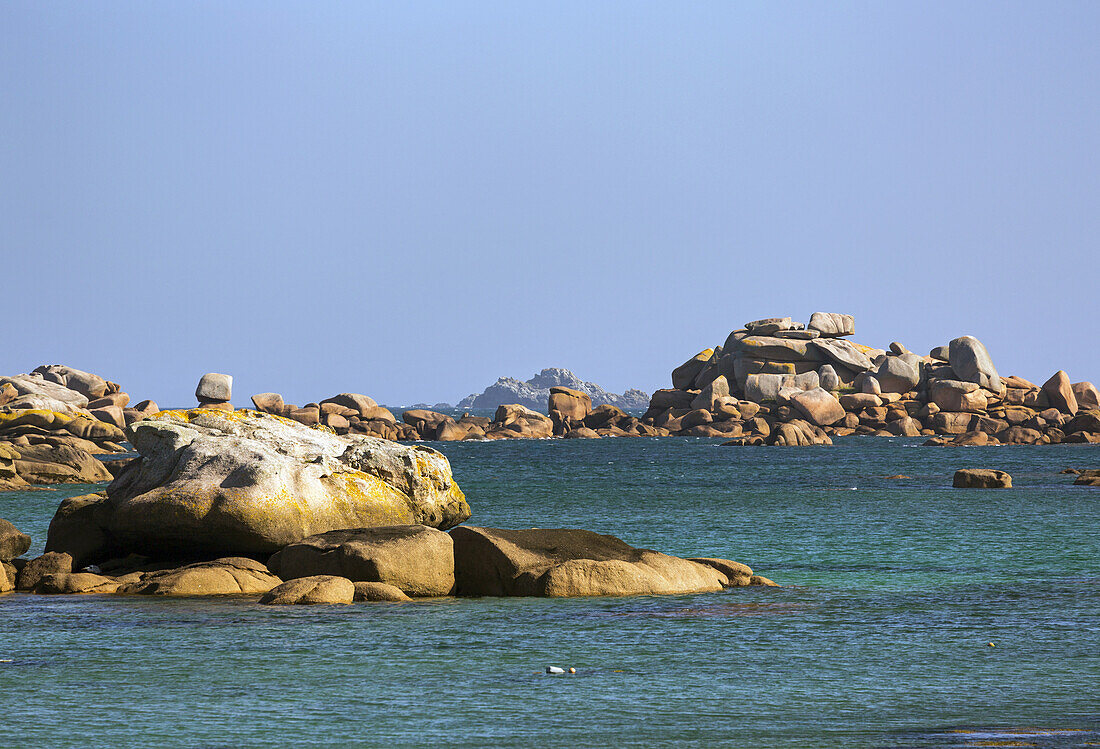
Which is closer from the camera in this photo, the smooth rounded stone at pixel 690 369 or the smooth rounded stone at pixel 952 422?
the smooth rounded stone at pixel 952 422

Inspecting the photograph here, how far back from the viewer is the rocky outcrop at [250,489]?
23.3 m

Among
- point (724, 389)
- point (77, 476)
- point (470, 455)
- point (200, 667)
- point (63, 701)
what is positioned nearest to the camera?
point (63, 701)

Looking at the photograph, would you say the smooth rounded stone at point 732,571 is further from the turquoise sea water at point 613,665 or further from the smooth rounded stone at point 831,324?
the smooth rounded stone at point 831,324

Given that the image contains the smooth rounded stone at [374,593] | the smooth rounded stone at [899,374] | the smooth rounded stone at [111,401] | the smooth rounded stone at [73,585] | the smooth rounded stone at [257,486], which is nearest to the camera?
the smooth rounded stone at [374,593]

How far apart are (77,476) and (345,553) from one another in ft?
152

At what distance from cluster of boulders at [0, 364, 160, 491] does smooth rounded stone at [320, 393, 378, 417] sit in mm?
17239

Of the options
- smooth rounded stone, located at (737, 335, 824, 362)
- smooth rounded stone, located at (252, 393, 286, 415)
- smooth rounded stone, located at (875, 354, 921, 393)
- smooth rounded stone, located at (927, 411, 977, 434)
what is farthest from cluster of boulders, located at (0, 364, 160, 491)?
smooth rounded stone, located at (927, 411, 977, 434)

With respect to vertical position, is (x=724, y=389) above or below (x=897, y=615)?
above

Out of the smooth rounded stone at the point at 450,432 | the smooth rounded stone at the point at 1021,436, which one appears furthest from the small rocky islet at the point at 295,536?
the smooth rounded stone at the point at 450,432

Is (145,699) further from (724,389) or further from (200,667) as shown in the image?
(724,389)

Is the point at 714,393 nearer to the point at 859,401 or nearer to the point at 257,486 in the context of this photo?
the point at 859,401

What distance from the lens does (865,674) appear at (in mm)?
15320

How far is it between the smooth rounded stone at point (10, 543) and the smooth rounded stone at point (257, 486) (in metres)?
1.65

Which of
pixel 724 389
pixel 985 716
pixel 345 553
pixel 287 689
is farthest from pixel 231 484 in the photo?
pixel 724 389
